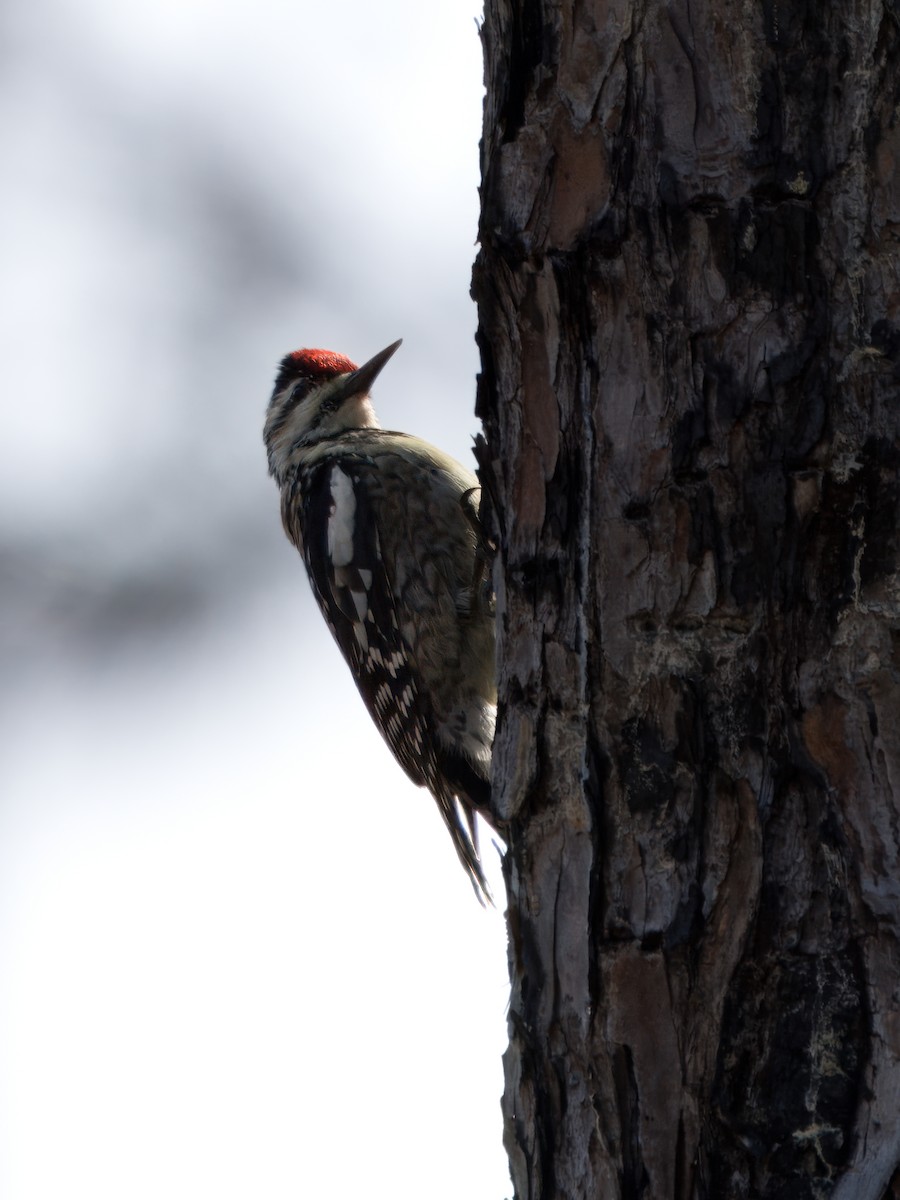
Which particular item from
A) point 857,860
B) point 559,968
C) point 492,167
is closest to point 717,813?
point 857,860

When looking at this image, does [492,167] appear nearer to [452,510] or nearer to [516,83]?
[516,83]

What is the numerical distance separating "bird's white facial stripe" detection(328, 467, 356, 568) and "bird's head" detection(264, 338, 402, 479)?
600 millimetres

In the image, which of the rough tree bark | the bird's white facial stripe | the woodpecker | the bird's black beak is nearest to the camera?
the rough tree bark

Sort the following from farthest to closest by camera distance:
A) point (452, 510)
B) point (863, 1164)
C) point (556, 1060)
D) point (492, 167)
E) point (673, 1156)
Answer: point (452, 510) < point (492, 167) < point (556, 1060) < point (673, 1156) < point (863, 1164)

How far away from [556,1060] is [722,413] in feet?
2.90

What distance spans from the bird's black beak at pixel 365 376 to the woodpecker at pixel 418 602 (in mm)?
431

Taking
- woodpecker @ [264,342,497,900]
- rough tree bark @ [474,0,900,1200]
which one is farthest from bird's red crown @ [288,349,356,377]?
rough tree bark @ [474,0,900,1200]

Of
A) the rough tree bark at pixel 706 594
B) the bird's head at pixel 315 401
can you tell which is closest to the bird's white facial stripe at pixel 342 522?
the bird's head at pixel 315 401

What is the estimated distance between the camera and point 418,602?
4.23 m

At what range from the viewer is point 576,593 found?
1.79m

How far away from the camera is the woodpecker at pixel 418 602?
420 centimetres

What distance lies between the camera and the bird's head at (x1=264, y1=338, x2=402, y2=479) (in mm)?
4938

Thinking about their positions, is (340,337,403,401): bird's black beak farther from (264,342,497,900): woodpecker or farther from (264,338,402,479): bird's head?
(264,342,497,900): woodpecker

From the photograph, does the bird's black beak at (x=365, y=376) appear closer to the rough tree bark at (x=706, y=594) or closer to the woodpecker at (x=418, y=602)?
the woodpecker at (x=418, y=602)
